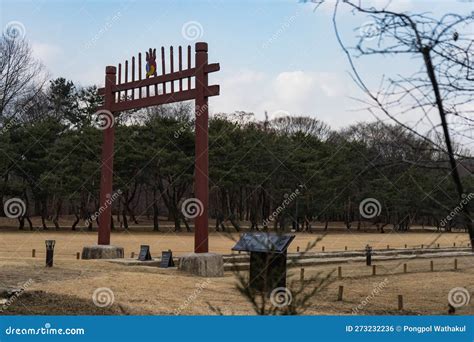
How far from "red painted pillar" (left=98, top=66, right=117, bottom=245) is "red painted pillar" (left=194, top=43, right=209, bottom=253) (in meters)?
3.94

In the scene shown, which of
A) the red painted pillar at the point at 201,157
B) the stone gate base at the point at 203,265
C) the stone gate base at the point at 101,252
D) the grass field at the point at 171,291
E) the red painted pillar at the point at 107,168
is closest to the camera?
the grass field at the point at 171,291

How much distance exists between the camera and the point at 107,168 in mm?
17625

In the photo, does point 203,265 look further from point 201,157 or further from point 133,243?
point 133,243

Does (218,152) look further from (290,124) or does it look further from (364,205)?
(290,124)

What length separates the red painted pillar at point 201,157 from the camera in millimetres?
14695

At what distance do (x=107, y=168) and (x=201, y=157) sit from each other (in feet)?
13.5

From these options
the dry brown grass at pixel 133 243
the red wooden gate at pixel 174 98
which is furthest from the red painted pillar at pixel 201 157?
the dry brown grass at pixel 133 243

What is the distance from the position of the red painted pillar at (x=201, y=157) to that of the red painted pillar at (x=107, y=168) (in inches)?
155

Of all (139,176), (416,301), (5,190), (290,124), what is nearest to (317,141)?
(290,124)

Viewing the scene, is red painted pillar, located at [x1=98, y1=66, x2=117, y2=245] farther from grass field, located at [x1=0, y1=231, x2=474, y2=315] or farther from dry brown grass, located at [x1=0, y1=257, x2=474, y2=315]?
dry brown grass, located at [x1=0, y1=257, x2=474, y2=315]

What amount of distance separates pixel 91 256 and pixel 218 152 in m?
22.9

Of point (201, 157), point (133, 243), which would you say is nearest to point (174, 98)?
point (201, 157)

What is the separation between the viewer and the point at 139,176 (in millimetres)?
41719

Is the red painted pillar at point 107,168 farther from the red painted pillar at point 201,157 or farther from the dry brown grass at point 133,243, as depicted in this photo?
the dry brown grass at point 133,243
